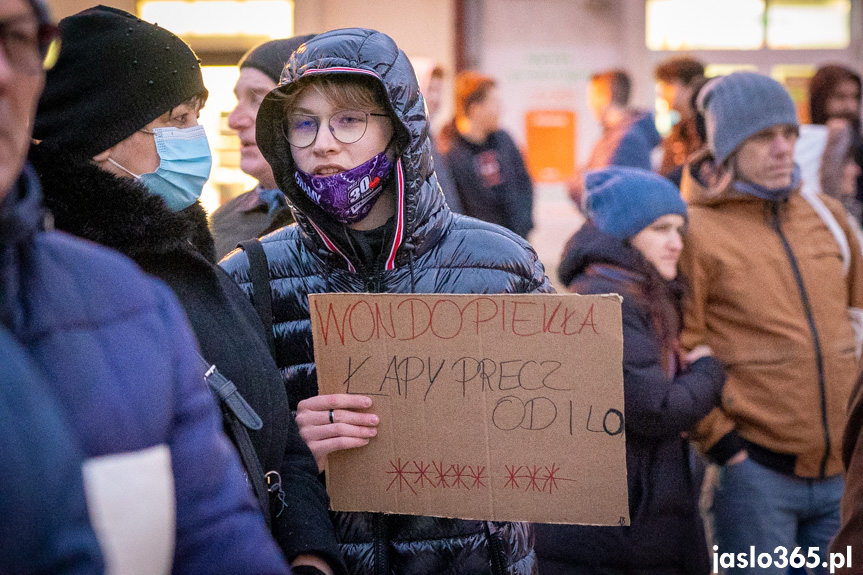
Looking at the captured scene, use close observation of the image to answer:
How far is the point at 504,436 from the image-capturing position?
2043 millimetres

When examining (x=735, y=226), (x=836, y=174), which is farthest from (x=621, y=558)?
(x=836, y=174)

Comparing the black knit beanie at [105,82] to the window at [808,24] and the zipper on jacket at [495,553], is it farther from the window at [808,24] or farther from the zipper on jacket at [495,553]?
the window at [808,24]

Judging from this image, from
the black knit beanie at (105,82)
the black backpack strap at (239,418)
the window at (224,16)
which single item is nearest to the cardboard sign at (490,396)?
the black backpack strap at (239,418)

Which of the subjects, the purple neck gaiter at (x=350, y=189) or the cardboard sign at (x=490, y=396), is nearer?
the cardboard sign at (x=490, y=396)

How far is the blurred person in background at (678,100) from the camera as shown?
5609 millimetres

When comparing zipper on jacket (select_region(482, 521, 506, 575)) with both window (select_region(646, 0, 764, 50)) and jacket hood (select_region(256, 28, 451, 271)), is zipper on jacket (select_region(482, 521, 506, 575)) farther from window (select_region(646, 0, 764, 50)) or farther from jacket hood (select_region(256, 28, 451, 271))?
window (select_region(646, 0, 764, 50))

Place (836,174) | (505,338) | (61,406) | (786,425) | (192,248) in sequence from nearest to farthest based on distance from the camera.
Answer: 1. (61,406)
2. (192,248)
3. (505,338)
4. (786,425)
5. (836,174)

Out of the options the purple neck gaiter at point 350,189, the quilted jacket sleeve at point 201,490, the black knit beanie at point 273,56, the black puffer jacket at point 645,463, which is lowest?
the black puffer jacket at point 645,463

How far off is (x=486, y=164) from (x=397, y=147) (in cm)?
474

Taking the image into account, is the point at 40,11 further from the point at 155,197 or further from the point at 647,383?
the point at 647,383

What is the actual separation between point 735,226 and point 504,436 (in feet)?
6.04

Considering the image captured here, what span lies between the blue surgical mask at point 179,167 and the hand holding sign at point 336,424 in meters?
0.55

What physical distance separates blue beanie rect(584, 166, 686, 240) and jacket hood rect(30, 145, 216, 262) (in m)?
1.77

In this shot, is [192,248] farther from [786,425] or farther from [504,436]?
[786,425]
